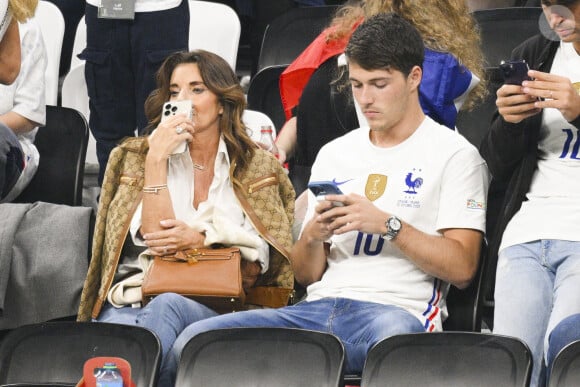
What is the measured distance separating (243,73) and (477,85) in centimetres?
239

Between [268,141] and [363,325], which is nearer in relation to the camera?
[363,325]

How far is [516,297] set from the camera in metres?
3.51

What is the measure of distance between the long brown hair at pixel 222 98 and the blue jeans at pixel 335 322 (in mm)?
640

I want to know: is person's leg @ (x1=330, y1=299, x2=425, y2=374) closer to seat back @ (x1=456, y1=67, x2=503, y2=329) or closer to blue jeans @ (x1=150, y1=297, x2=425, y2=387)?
blue jeans @ (x1=150, y1=297, x2=425, y2=387)

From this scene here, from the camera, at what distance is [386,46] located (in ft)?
12.3

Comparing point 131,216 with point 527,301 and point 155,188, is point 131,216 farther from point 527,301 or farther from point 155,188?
point 527,301

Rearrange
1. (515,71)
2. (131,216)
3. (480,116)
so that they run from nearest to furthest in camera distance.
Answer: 1. (515,71)
2. (131,216)
3. (480,116)

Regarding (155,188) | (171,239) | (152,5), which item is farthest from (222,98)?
(152,5)

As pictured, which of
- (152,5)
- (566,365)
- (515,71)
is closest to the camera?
(566,365)

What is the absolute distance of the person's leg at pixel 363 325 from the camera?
11.5 ft

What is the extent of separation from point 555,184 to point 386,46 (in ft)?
2.16

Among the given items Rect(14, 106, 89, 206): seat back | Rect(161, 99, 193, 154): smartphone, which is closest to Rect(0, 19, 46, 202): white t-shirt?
Rect(14, 106, 89, 206): seat back

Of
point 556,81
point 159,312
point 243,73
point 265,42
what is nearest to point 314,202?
point 159,312

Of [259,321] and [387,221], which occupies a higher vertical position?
[387,221]
